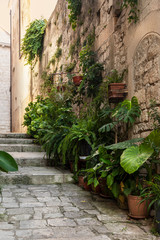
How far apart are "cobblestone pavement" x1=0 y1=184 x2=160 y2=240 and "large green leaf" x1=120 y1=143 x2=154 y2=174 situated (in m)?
0.57

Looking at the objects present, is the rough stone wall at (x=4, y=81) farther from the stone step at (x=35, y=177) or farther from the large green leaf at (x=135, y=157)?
the large green leaf at (x=135, y=157)

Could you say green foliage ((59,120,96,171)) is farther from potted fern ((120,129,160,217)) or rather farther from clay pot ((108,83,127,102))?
potted fern ((120,129,160,217))

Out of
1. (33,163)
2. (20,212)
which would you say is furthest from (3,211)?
(33,163)

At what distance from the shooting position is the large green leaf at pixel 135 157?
105 inches

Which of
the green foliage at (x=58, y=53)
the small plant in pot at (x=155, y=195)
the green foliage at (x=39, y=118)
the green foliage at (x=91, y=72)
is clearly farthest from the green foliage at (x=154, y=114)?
the green foliage at (x=58, y=53)

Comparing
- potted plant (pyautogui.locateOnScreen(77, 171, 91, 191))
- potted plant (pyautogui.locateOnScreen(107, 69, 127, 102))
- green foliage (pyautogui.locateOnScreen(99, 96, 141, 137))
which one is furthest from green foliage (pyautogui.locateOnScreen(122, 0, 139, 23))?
potted plant (pyautogui.locateOnScreen(77, 171, 91, 191))

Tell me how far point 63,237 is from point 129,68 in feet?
8.52

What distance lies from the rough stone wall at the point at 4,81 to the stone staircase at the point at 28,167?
11320mm

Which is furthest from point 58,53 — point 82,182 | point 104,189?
point 104,189

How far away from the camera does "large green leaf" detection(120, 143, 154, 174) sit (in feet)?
8.77

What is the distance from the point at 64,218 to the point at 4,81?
16.9 metres

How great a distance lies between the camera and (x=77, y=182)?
4.58 m

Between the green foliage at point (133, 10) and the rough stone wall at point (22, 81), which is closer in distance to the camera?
the green foliage at point (133, 10)

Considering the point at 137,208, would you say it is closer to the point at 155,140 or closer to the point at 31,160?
the point at 155,140
